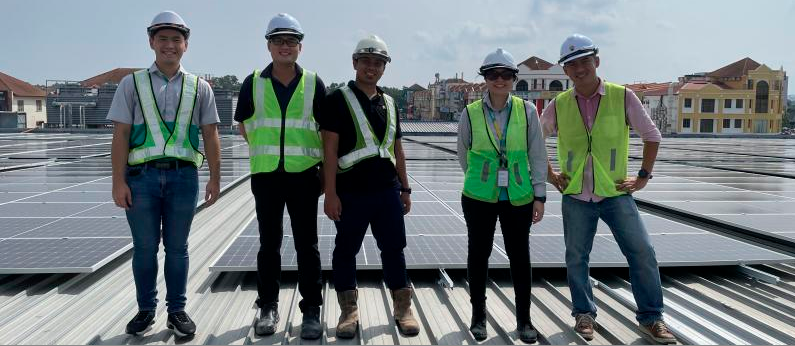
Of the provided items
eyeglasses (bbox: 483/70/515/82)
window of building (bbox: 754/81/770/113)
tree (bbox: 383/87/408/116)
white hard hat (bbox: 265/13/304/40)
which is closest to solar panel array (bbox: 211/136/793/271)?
eyeglasses (bbox: 483/70/515/82)

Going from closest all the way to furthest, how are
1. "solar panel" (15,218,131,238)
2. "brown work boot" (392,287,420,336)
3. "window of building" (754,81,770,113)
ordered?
"brown work boot" (392,287,420,336) → "solar panel" (15,218,131,238) → "window of building" (754,81,770,113)

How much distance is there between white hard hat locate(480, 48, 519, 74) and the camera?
160 inches

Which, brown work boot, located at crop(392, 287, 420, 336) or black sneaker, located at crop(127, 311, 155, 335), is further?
brown work boot, located at crop(392, 287, 420, 336)

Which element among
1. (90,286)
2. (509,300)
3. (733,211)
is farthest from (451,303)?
(733,211)

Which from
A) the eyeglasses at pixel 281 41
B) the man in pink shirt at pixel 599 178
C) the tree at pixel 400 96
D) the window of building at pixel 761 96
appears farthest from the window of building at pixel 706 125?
the tree at pixel 400 96

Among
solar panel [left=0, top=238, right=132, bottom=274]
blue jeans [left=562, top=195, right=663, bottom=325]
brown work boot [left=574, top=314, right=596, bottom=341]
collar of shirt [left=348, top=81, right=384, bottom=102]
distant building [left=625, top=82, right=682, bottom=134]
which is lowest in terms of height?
brown work boot [left=574, top=314, right=596, bottom=341]

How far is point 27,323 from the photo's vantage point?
4.29m

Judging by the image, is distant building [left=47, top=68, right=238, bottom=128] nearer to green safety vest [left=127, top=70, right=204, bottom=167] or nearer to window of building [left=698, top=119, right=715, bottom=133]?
window of building [left=698, top=119, right=715, bottom=133]

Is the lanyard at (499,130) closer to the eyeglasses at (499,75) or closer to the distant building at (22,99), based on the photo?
the eyeglasses at (499,75)

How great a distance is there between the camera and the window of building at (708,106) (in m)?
69.3

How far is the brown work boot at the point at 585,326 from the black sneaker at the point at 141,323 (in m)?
2.88

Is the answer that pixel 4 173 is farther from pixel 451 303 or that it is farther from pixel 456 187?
pixel 451 303

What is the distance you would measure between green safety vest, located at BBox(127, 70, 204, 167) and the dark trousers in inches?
43.7

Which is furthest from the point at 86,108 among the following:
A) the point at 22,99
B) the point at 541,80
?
the point at 541,80
